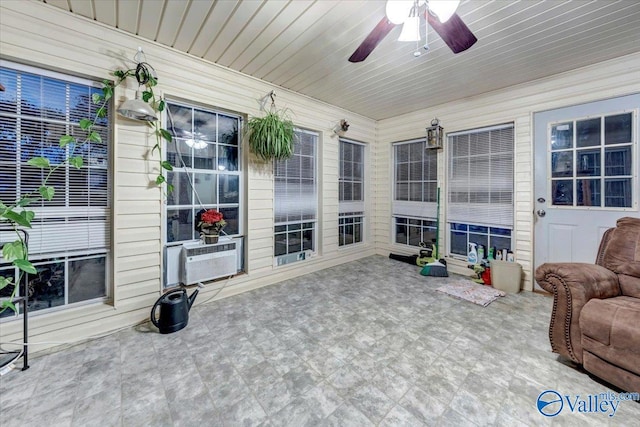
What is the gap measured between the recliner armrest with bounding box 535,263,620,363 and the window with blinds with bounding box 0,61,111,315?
148 inches

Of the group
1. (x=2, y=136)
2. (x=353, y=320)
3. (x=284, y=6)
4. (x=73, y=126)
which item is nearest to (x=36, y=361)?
(x=2, y=136)

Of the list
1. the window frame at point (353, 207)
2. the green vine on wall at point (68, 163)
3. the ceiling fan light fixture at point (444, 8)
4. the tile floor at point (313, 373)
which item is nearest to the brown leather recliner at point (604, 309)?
the tile floor at point (313, 373)

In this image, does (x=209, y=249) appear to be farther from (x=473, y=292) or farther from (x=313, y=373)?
(x=473, y=292)

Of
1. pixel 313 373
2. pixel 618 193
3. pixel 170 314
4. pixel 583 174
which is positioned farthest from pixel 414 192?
pixel 170 314

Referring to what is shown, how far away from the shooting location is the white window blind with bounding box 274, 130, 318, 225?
3697 mm

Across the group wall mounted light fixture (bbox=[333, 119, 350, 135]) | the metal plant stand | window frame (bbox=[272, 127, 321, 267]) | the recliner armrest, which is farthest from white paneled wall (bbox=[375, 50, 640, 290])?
the metal plant stand

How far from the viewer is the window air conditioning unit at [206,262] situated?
2751 mm

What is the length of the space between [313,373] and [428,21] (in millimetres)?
2531

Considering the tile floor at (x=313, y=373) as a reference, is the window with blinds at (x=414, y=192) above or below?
above

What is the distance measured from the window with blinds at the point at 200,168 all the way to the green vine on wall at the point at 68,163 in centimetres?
20

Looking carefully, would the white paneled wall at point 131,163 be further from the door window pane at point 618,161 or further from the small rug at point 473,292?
the door window pane at point 618,161

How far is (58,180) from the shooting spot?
7.16 ft

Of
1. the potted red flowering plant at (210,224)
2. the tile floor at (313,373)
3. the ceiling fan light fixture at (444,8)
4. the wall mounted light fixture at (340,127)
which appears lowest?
the tile floor at (313,373)

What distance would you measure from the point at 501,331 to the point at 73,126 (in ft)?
13.7
